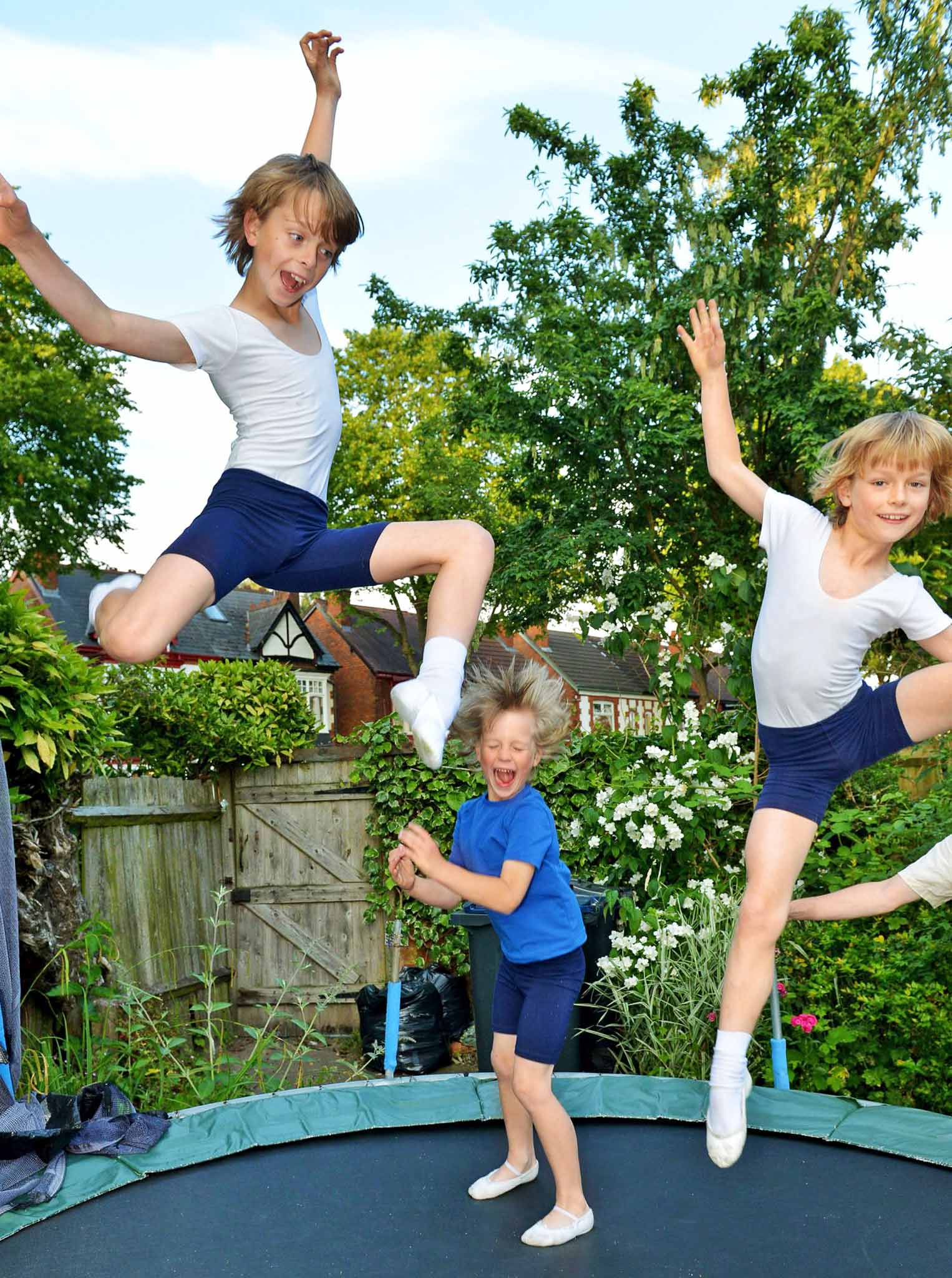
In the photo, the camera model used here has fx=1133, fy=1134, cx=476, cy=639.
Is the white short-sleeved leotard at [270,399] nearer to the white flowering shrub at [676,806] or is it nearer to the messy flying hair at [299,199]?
the messy flying hair at [299,199]

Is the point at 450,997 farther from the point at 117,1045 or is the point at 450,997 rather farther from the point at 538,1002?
the point at 538,1002

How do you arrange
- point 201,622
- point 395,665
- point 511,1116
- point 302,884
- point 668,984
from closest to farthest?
1. point 511,1116
2. point 668,984
3. point 302,884
4. point 201,622
5. point 395,665

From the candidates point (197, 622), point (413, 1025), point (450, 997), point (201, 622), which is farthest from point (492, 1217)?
point (201, 622)

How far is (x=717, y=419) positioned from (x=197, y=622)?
1887 centimetres

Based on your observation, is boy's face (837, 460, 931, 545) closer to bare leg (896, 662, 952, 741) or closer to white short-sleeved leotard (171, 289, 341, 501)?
bare leg (896, 662, 952, 741)

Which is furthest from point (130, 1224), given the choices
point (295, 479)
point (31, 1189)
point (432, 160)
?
point (432, 160)

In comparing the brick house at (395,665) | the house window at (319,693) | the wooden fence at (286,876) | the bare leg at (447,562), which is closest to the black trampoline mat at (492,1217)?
the bare leg at (447,562)

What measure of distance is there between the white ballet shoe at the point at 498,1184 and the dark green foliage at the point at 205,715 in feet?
11.9

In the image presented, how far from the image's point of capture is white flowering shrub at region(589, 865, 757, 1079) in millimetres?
3545

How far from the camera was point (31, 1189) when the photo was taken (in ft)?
7.86

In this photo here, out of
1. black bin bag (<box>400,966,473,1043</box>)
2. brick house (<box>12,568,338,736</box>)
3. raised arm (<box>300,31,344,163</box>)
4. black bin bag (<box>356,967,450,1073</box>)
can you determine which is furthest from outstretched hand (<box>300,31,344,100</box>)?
brick house (<box>12,568,338,736</box>)

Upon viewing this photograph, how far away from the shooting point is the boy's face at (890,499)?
1823 mm

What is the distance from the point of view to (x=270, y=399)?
180cm

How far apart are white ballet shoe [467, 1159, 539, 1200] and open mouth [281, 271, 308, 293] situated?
178 cm
